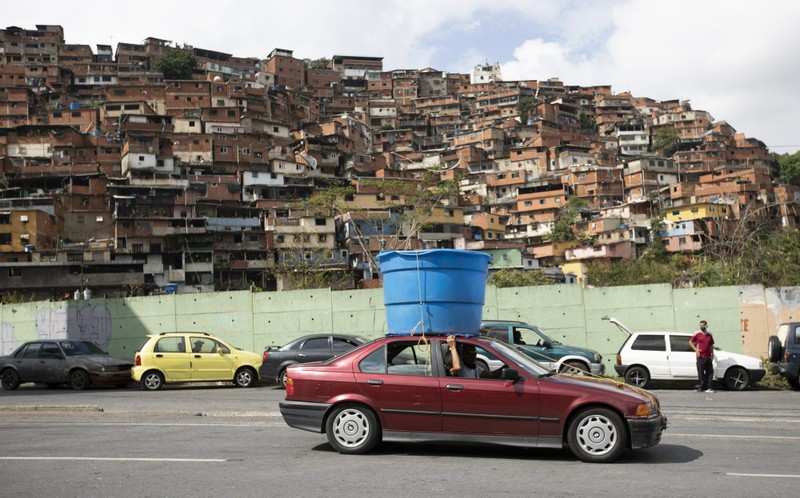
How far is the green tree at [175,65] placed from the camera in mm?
133625

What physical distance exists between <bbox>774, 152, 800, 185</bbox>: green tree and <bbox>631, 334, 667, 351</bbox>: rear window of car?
389 feet

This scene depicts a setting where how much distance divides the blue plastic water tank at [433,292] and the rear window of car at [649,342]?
408 inches

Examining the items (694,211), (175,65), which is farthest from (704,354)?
(175,65)

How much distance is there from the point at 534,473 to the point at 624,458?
1.62m

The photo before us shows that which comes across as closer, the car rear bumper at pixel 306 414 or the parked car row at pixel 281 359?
the car rear bumper at pixel 306 414

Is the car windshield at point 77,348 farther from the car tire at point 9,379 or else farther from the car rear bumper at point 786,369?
the car rear bumper at point 786,369

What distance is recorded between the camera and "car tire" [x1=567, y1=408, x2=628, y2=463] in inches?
342

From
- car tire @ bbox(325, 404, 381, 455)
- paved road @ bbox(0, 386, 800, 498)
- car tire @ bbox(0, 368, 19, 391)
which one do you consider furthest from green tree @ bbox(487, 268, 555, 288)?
car tire @ bbox(325, 404, 381, 455)

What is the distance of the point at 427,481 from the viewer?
7.63 metres

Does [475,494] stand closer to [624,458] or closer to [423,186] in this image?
[624,458]

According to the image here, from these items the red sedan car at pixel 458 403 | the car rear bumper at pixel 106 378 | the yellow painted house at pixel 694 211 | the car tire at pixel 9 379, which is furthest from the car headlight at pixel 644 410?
the yellow painted house at pixel 694 211

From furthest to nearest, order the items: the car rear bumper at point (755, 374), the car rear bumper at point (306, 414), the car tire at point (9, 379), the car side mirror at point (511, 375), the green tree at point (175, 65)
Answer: the green tree at point (175, 65) < the car tire at point (9, 379) < the car rear bumper at point (755, 374) < the car rear bumper at point (306, 414) < the car side mirror at point (511, 375)

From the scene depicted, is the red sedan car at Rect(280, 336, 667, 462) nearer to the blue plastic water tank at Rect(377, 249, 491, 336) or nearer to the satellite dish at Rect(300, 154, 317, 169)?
the blue plastic water tank at Rect(377, 249, 491, 336)

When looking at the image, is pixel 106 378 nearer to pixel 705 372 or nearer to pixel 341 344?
pixel 341 344
